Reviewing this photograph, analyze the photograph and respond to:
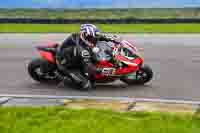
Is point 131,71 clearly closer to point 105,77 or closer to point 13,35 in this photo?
point 105,77

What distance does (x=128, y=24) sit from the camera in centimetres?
A: 2966

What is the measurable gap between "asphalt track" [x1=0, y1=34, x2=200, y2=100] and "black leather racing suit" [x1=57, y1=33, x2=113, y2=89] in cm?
26

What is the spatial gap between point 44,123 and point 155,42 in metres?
13.4

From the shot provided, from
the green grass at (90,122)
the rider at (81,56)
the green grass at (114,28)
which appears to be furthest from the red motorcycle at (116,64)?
the green grass at (114,28)

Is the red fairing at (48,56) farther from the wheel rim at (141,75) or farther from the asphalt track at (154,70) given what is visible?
the wheel rim at (141,75)

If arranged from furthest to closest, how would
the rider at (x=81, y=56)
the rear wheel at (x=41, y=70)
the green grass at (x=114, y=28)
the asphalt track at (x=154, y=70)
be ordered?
the green grass at (x=114, y=28) → the rear wheel at (x=41, y=70) → the rider at (x=81, y=56) → the asphalt track at (x=154, y=70)

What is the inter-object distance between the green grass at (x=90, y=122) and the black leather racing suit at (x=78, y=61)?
289 cm

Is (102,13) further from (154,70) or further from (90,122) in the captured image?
(90,122)

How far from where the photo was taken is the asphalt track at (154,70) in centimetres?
1077

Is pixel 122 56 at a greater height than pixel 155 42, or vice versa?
pixel 122 56

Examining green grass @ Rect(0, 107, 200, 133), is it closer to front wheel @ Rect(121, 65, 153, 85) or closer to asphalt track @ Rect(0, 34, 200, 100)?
asphalt track @ Rect(0, 34, 200, 100)

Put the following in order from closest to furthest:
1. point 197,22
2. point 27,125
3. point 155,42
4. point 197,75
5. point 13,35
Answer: point 27,125, point 197,75, point 155,42, point 13,35, point 197,22

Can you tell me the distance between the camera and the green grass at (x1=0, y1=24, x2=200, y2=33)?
1025 inches

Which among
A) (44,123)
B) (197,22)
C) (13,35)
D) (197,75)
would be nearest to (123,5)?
(197,22)
